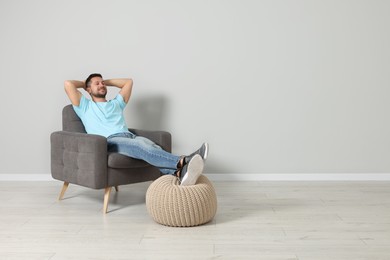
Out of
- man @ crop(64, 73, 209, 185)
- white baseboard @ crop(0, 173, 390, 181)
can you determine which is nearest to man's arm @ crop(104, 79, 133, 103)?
man @ crop(64, 73, 209, 185)

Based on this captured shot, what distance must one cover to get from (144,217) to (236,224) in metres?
0.67

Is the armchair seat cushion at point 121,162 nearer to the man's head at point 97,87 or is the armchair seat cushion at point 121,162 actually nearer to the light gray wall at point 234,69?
the man's head at point 97,87

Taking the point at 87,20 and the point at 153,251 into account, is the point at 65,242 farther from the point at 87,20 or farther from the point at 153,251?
the point at 87,20

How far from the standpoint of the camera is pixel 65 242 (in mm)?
2980

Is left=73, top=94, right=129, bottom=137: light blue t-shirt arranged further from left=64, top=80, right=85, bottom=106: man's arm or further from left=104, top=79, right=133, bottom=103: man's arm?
left=104, top=79, right=133, bottom=103: man's arm

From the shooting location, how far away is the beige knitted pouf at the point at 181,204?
3246 millimetres

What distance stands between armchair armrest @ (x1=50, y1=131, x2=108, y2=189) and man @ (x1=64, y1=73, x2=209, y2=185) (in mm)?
226

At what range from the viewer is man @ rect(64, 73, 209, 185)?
3570mm

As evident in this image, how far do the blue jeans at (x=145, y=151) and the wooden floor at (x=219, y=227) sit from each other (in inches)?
15.0

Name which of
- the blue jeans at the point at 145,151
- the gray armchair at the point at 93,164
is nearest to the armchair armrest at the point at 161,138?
the gray armchair at the point at 93,164

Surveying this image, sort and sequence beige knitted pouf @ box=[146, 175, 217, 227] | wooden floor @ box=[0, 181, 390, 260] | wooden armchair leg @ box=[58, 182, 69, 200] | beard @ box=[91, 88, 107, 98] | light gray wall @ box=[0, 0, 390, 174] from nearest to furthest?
wooden floor @ box=[0, 181, 390, 260], beige knitted pouf @ box=[146, 175, 217, 227], wooden armchair leg @ box=[58, 182, 69, 200], beard @ box=[91, 88, 107, 98], light gray wall @ box=[0, 0, 390, 174]

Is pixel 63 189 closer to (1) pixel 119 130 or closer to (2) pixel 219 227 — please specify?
(1) pixel 119 130

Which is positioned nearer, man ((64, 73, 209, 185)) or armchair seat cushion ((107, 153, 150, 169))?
man ((64, 73, 209, 185))

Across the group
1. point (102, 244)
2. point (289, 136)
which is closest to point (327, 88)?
point (289, 136)
